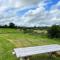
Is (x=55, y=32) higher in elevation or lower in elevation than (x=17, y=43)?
higher

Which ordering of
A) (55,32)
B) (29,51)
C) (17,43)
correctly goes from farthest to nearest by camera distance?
(55,32)
(17,43)
(29,51)

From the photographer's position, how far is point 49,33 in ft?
93.0

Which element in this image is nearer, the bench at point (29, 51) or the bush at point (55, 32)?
the bench at point (29, 51)

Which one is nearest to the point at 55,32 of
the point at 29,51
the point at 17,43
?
the point at 17,43

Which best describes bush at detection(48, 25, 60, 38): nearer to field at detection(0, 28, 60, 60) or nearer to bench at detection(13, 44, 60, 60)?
field at detection(0, 28, 60, 60)

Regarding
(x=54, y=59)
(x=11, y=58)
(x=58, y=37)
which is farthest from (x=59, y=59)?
(x=58, y=37)

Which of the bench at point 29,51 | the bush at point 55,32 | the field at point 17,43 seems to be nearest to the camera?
the bench at point 29,51

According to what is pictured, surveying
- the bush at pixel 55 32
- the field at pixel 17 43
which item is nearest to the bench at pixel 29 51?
the field at pixel 17 43

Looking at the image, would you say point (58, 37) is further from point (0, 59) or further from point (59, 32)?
point (0, 59)

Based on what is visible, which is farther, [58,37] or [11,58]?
[58,37]

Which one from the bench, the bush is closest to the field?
the bench

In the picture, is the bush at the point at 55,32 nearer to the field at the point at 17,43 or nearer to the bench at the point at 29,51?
the field at the point at 17,43

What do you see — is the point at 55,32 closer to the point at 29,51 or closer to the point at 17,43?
the point at 17,43

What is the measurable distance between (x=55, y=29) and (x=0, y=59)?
1713 cm
